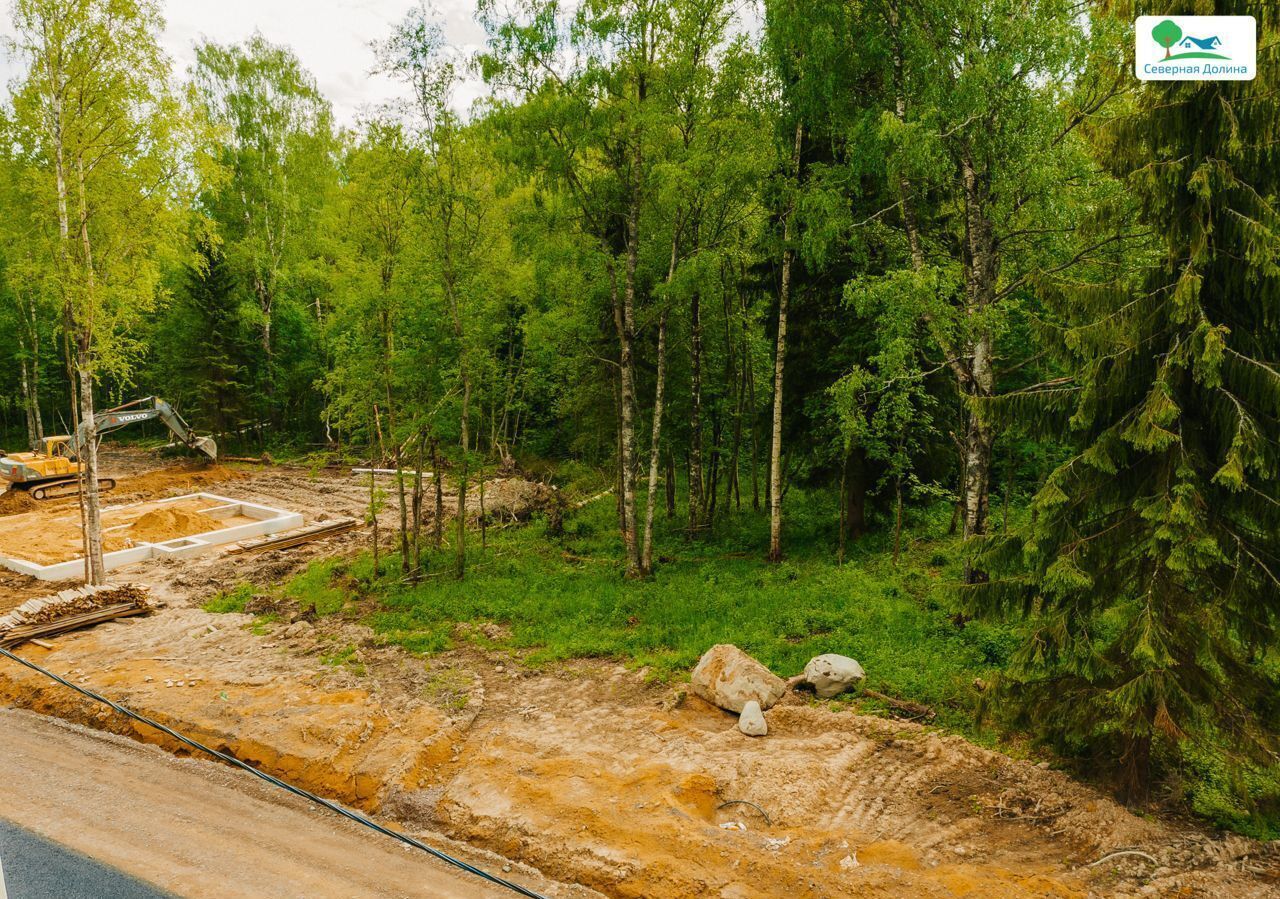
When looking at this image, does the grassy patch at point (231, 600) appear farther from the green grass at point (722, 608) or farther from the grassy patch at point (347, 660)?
the grassy patch at point (347, 660)

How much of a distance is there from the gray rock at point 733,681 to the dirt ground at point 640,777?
25 cm

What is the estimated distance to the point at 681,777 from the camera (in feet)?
26.8

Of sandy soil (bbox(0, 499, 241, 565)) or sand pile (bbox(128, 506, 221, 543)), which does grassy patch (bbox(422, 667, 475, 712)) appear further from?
sand pile (bbox(128, 506, 221, 543))

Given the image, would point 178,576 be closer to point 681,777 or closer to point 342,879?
point 342,879

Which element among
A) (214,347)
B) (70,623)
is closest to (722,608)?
(70,623)

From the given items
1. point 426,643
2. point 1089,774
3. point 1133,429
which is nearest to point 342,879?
point 426,643

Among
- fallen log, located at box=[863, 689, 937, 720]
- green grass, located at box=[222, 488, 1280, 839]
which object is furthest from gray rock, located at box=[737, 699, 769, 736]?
fallen log, located at box=[863, 689, 937, 720]

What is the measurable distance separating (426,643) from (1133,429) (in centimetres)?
1137

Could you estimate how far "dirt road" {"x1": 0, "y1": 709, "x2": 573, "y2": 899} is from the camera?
7.02 metres

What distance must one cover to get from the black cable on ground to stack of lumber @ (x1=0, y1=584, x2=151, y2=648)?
118 cm

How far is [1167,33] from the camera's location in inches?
253

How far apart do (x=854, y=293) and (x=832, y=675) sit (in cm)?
589

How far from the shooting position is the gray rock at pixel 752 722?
9.38m

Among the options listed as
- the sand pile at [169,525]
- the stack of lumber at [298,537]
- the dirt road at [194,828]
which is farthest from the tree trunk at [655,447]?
the sand pile at [169,525]
